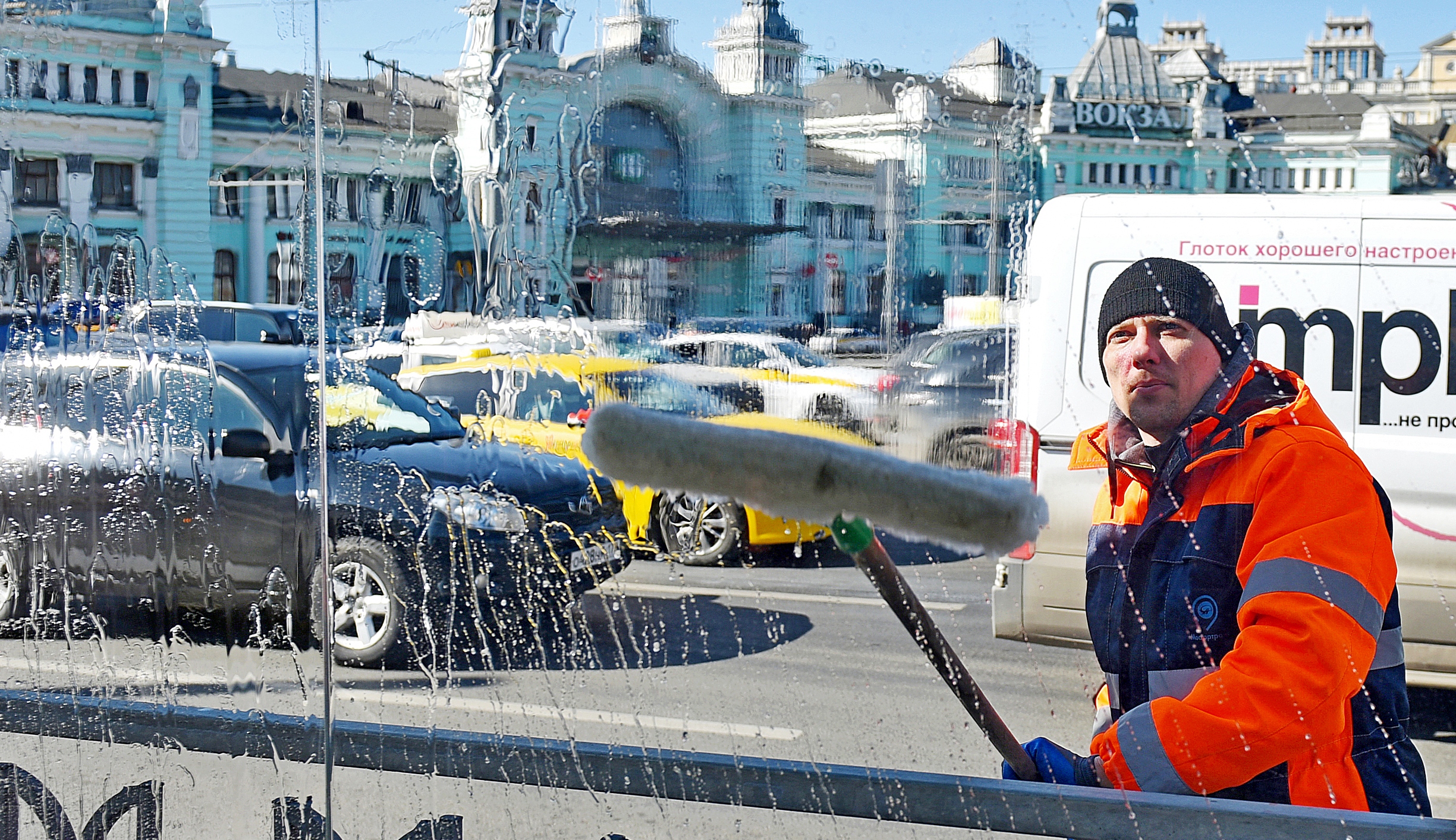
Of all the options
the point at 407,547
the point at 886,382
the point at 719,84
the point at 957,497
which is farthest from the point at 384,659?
the point at 957,497

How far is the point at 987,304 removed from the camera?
2523 mm

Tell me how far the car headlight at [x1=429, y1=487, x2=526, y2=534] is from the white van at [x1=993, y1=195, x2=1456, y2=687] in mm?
1327

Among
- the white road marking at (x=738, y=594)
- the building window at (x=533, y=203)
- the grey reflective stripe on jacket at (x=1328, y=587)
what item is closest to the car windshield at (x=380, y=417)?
the building window at (x=533, y=203)

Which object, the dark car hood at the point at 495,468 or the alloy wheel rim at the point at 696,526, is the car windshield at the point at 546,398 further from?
the alloy wheel rim at the point at 696,526

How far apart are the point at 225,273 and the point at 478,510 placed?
0.97m

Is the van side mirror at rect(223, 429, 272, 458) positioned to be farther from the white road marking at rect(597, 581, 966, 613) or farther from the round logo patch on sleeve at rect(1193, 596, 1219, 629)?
the round logo patch on sleeve at rect(1193, 596, 1219, 629)

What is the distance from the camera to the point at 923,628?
125 cm

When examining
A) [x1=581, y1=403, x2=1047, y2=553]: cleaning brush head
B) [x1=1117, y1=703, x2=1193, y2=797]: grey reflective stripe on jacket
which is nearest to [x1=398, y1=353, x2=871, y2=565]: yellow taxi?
[x1=1117, y1=703, x2=1193, y2=797]: grey reflective stripe on jacket

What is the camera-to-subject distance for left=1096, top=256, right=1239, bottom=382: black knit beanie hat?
4.67ft

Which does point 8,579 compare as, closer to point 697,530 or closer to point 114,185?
point 114,185

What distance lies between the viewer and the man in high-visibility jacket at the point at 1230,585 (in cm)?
127

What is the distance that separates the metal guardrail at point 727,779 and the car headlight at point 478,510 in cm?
171

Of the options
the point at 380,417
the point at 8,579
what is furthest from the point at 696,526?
the point at 8,579

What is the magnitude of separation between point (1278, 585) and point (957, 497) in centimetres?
46
